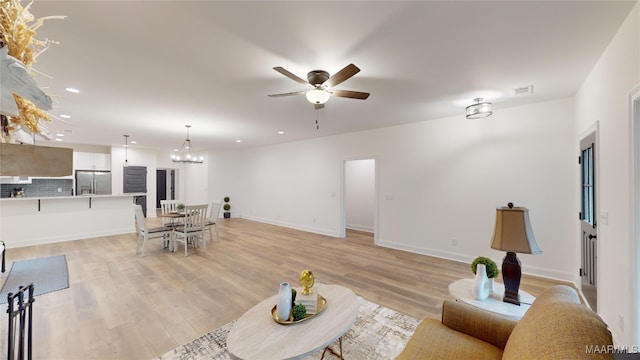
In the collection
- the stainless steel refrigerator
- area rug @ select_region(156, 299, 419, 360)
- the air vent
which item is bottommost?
area rug @ select_region(156, 299, 419, 360)

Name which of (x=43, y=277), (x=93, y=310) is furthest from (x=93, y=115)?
(x=93, y=310)

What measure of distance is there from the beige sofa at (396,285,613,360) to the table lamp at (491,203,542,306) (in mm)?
400

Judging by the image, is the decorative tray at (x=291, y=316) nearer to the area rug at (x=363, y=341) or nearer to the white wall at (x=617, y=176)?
the area rug at (x=363, y=341)

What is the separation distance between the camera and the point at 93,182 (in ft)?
26.4

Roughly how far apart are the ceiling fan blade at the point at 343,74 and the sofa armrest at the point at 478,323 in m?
1.93

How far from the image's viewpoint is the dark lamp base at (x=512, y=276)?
1.90m

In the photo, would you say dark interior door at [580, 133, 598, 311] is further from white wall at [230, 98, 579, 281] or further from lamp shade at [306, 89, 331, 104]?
lamp shade at [306, 89, 331, 104]

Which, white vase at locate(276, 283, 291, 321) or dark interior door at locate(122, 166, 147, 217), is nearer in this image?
white vase at locate(276, 283, 291, 321)

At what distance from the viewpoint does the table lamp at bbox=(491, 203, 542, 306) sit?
71.1 inches

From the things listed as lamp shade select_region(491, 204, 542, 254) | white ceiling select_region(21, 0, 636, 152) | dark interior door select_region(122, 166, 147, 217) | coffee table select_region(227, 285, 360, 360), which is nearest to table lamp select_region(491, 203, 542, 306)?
lamp shade select_region(491, 204, 542, 254)

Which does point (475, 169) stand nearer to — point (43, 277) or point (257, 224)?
point (257, 224)

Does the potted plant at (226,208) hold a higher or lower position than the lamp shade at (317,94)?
lower

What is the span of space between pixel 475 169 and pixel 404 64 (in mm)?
2716

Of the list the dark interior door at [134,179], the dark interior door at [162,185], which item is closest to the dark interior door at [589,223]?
the dark interior door at [134,179]
